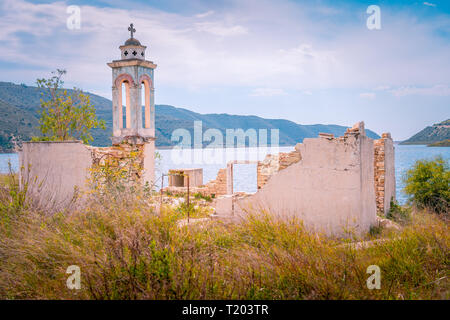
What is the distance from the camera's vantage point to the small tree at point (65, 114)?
37.9 feet

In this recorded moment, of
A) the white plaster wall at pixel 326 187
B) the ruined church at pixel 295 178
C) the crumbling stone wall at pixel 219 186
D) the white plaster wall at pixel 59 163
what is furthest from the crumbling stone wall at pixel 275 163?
the crumbling stone wall at pixel 219 186

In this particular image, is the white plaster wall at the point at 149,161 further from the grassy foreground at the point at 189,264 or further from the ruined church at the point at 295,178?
the grassy foreground at the point at 189,264

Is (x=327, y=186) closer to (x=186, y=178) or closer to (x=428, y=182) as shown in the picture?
(x=428, y=182)

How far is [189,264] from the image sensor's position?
390cm

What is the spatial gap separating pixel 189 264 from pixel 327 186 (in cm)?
497

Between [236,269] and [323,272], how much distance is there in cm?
105

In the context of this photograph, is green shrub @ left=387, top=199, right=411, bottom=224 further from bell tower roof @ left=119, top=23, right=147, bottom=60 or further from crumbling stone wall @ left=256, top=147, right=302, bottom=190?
bell tower roof @ left=119, top=23, right=147, bottom=60

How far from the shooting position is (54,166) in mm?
9422

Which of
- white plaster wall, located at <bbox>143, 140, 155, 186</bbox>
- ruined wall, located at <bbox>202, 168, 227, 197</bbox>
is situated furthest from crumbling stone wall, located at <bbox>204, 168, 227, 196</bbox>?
white plaster wall, located at <bbox>143, 140, 155, 186</bbox>

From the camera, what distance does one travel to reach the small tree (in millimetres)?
11562

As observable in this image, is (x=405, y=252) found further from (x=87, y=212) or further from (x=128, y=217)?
(x=87, y=212)

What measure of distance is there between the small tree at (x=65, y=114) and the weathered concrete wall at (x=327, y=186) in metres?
7.29

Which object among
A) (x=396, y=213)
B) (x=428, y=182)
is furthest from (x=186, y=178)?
(x=428, y=182)
